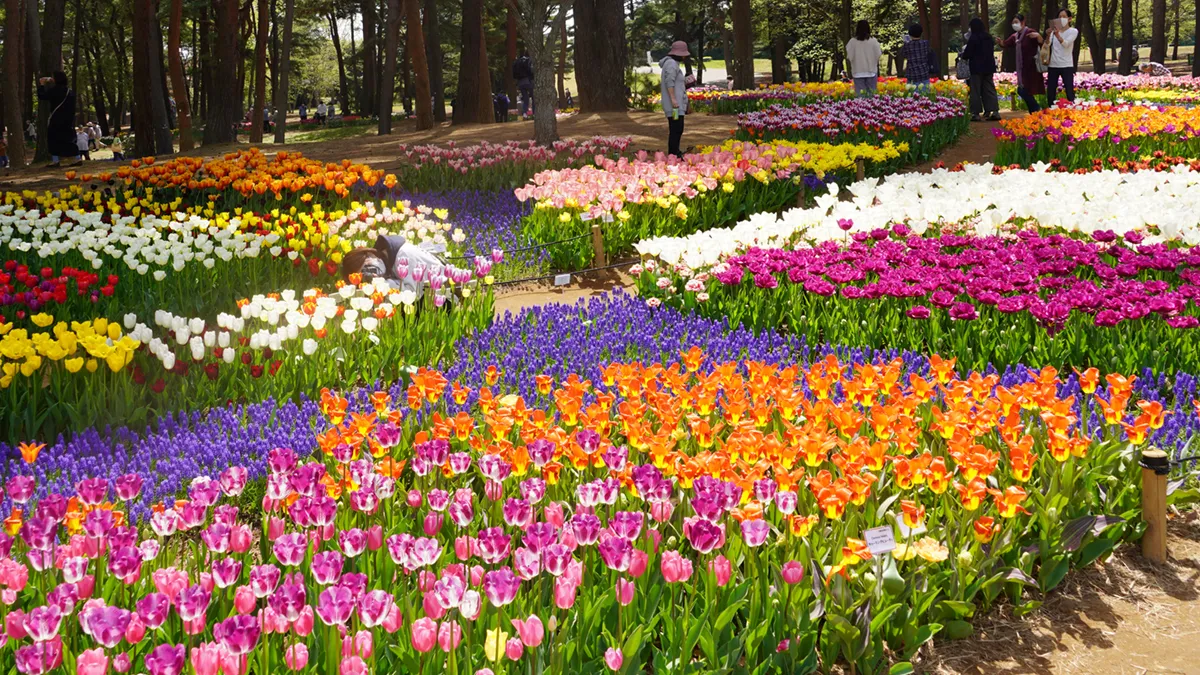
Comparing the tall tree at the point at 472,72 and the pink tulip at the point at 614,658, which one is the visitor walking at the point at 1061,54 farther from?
the pink tulip at the point at 614,658

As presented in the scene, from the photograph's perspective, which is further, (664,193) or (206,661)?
(664,193)

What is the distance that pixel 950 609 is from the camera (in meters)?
3.56

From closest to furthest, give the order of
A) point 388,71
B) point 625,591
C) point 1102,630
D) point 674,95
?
1. point 625,591
2. point 1102,630
3. point 674,95
4. point 388,71

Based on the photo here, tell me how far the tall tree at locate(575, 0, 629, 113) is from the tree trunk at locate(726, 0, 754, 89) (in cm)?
574

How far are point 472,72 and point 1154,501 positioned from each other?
20688mm

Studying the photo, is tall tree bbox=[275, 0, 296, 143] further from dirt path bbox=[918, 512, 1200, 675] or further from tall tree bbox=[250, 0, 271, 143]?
dirt path bbox=[918, 512, 1200, 675]

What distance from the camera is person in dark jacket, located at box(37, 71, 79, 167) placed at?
18.7 meters

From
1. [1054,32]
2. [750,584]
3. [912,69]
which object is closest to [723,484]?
[750,584]

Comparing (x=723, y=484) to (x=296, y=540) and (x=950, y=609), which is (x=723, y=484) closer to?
(x=950, y=609)

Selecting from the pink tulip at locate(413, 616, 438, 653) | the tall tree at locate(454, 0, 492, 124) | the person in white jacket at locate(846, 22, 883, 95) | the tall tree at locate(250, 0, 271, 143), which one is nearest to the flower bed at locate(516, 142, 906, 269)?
the pink tulip at locate(413, 616, 438, 653)

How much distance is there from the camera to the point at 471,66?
75.8ft

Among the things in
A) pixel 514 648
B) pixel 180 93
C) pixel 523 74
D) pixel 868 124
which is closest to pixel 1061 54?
pixel 868 124

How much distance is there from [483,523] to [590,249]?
654 cm

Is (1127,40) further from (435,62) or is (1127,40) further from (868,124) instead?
(868,124)
